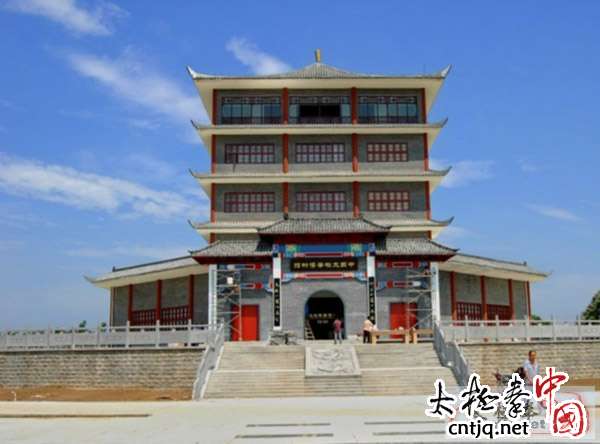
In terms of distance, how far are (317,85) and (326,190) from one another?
5527 mm

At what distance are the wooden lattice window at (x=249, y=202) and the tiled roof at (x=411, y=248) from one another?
247 inches

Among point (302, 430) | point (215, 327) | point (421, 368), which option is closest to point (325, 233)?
point (215, 327)

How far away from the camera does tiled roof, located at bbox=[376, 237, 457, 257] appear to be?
32281mm

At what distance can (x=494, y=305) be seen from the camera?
3834 cm

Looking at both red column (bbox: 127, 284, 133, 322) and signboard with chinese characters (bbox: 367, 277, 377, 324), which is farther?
red column (bbox: 127, 284, 133, 322)

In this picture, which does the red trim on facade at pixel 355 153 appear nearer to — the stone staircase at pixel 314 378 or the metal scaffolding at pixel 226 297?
the metal scaffolding at pixel 226 297

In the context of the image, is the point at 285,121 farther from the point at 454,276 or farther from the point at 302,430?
the point at 302,430

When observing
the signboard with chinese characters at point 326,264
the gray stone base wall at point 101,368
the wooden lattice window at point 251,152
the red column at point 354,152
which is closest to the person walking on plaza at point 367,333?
the signboard with chinese characters at point 326,264

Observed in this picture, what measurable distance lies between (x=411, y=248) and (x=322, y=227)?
4232mm

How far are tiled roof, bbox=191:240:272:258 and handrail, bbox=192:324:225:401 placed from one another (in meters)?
5.09

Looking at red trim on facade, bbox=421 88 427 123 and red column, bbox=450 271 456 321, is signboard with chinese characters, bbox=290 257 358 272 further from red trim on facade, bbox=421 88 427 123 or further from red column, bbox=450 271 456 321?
red trim on facade, bbox=421 88 427 123

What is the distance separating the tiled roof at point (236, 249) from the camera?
32656 millimetres

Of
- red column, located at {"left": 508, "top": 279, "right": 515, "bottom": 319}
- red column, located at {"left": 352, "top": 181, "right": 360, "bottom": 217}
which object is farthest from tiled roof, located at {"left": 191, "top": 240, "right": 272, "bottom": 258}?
red column, located at {"left": 508, "top": 279, "right": 515, "bottom": 319}

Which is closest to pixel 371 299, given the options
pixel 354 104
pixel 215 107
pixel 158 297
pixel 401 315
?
pixel 401 315
